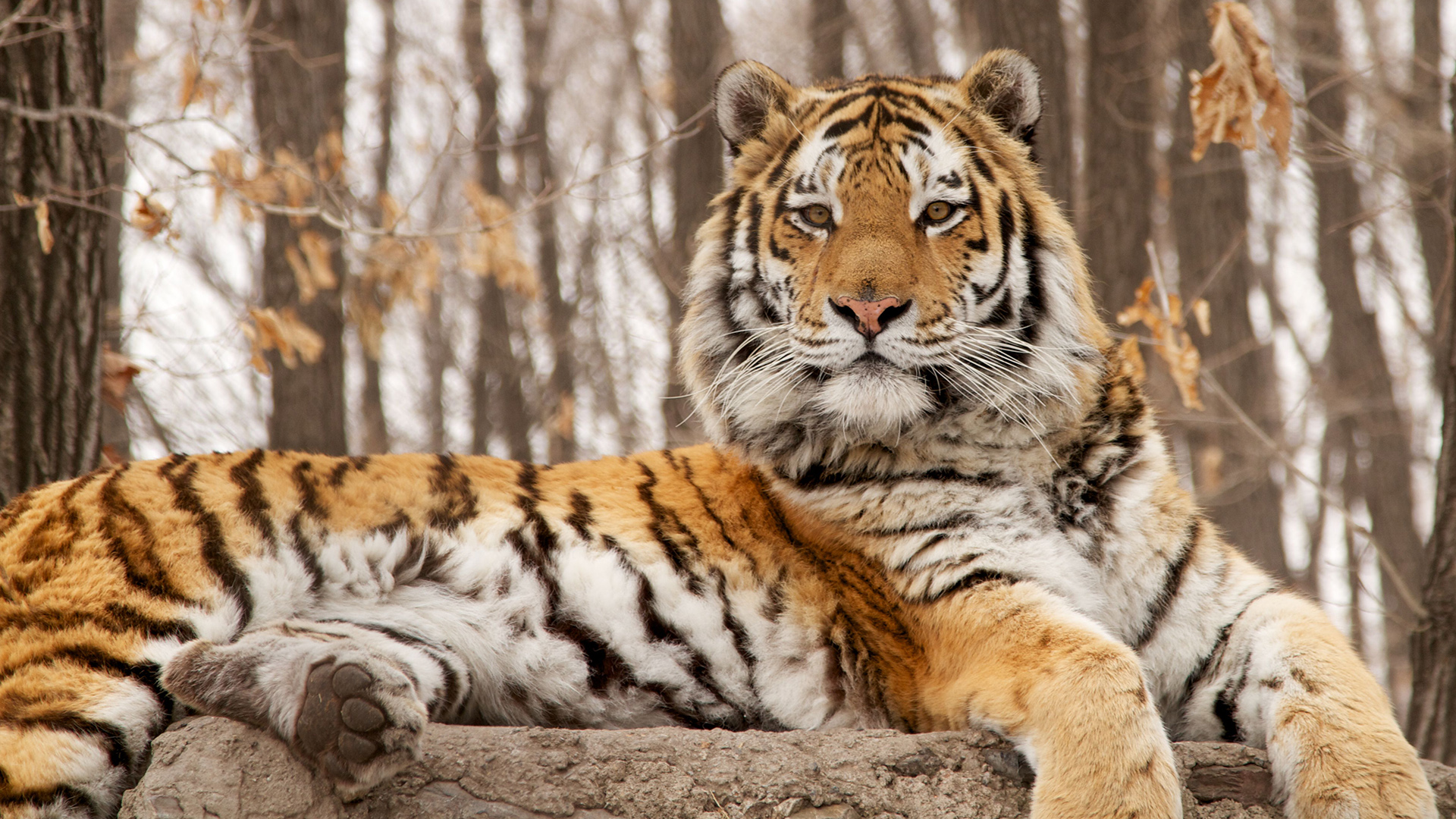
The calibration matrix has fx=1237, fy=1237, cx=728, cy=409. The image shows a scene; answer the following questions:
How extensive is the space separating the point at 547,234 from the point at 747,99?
1113cm

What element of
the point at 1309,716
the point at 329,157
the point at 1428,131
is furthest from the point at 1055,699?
the point at 1428,131

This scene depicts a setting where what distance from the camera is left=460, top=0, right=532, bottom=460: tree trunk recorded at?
14.4m

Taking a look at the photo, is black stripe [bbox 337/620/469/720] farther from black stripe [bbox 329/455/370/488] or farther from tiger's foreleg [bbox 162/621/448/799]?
black stripe [bbox 329/455/370/488]

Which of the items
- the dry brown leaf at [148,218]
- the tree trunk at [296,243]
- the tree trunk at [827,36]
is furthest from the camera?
the tree trunk at [827,36]

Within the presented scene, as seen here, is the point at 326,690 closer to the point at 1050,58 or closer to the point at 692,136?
the point at 1050,58

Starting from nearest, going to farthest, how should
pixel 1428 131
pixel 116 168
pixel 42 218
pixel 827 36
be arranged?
pixel 42 218 → pixel 1428 131 → pixel 116 168 → pixel 827 36

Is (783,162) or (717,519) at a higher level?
(783,162)

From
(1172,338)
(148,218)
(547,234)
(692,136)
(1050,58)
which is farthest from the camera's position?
(547,234)

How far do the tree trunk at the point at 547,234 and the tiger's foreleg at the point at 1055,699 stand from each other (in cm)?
913

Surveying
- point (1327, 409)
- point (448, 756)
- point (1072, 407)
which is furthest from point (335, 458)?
point (1327, 409)

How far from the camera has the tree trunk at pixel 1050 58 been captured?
20.4 feet

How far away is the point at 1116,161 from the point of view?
21.9 ft

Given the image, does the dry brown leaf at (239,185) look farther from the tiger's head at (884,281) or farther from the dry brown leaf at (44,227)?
the tiger's head at (884,281)

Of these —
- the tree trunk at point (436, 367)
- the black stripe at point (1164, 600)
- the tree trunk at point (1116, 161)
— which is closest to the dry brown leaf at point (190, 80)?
the black stripe at point (1164, 600)
